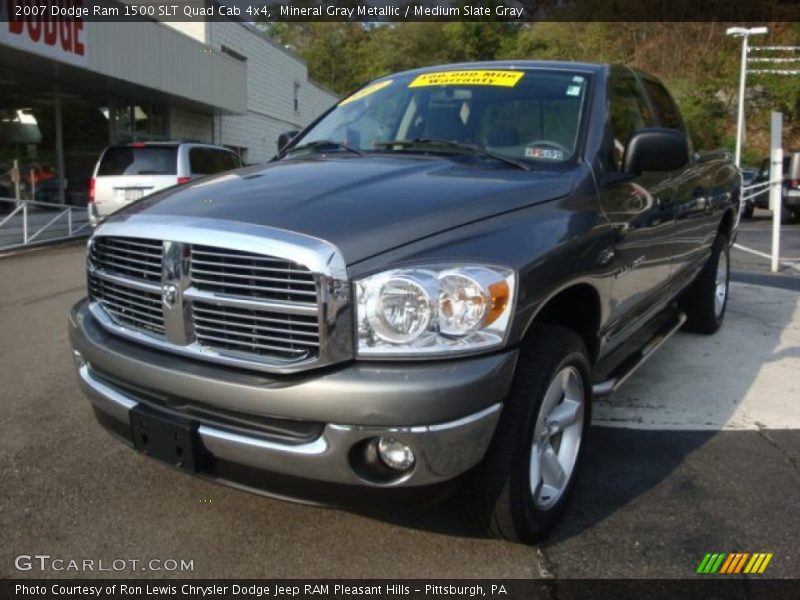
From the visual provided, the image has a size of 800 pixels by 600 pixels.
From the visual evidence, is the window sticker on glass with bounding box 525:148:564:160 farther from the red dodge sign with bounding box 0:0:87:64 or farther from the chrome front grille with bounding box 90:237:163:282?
the red dodge sign with bounding box 0:0:87:64

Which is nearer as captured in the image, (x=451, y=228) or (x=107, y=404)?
(x=451, y=228)

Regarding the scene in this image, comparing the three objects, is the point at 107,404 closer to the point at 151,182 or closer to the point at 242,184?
the point at 242,184

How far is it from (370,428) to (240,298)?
23.4 inches

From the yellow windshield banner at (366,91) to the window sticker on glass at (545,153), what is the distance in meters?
1.26

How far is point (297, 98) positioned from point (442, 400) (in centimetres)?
3050

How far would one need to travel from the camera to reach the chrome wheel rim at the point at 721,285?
19.1 ft

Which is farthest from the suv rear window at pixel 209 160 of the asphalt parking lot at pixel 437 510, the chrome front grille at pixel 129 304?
the chrome front grille at pixel 129 304

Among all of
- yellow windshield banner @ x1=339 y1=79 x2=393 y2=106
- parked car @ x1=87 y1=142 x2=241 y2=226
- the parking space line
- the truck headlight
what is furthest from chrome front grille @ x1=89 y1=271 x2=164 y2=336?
the parking space line

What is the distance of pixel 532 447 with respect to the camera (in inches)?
101

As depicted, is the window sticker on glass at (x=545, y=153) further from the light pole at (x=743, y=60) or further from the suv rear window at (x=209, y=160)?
the light pole at (x=743, y=60)

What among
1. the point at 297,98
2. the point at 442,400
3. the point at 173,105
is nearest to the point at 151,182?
the point at 173,105

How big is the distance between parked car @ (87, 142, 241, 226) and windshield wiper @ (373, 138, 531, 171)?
880 cm

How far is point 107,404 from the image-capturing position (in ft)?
8.74

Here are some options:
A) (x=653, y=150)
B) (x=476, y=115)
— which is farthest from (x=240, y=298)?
(x=653, y=150)
